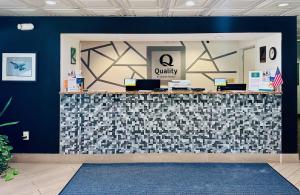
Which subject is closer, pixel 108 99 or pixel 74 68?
pixel 108 99

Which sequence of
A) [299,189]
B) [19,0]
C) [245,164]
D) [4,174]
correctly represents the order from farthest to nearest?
[245,164] → [4,174] → [19,0] → [299,189]

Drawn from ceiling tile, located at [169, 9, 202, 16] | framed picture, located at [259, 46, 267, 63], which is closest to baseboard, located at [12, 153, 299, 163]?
framed picture, located at [259, 46, 267, 63]

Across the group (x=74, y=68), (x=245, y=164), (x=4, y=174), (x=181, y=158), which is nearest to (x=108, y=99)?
(x=74, y=68)

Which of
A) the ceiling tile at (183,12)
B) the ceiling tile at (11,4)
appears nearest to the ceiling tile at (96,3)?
the ceiling tile at (11,4)

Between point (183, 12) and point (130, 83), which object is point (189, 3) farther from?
point (130, 83)

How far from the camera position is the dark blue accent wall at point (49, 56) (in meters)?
6.31

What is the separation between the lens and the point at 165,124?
625 cm

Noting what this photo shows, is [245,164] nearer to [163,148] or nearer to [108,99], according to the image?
[163,148]

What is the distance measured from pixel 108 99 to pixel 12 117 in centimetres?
181

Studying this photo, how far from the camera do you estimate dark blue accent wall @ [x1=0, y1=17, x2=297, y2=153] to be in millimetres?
6309

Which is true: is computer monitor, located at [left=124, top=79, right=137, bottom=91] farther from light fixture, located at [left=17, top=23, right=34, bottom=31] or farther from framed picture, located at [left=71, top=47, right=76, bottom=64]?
light fixture, located at [left=17, top=23, right=34, bottom=31]

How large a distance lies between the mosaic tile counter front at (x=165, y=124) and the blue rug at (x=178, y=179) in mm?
357

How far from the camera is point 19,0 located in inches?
201

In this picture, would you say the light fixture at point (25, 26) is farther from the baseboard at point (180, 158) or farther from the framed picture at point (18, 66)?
the baseboard at point (180, 158)
